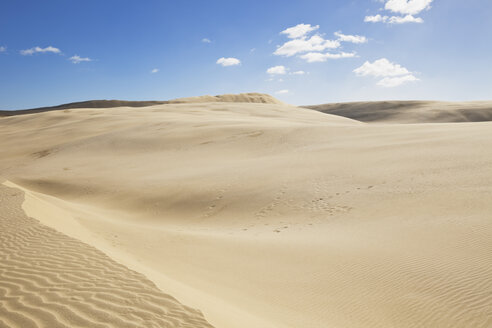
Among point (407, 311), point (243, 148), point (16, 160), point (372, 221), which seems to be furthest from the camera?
point (16, 160)

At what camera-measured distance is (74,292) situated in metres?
3.96

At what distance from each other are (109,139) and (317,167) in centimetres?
A: 1799

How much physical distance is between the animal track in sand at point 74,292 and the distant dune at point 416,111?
7435 cm

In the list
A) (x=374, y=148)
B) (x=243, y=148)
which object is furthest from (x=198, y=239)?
(x=243, y=148)

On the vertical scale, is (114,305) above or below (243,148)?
below

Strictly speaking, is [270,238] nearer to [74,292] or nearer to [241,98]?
[74,292]

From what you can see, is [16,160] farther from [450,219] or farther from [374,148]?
[450,219]

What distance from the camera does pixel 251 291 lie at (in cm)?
561

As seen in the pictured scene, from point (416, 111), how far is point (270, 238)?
79.9m

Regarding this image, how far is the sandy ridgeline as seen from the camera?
168 inches

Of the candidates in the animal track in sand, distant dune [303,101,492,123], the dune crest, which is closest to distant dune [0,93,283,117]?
the dune crest

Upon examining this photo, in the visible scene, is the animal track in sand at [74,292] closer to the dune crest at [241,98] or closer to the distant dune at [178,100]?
the distant dune at [178,100]

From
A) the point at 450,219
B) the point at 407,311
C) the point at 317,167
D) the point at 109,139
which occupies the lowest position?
the point at 407,311

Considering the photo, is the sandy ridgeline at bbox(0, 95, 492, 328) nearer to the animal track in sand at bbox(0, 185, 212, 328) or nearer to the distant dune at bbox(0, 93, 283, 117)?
the animal track in sand at bbox(0, 185, 212, 328)
